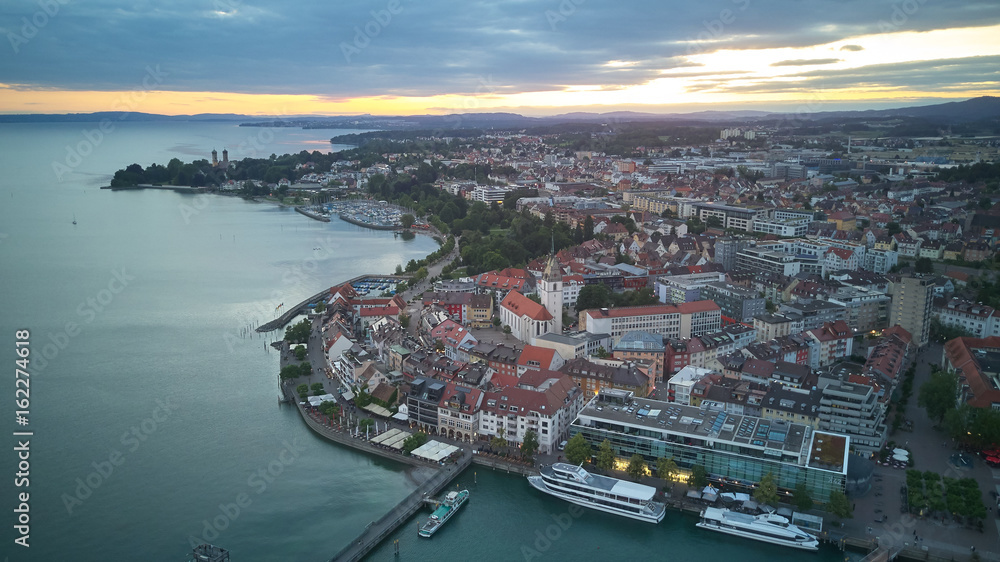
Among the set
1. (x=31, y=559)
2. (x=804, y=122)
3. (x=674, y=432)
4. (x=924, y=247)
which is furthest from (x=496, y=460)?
(x=804, y=122)

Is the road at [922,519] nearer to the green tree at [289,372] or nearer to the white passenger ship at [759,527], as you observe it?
the white passenger ship at [759,527]

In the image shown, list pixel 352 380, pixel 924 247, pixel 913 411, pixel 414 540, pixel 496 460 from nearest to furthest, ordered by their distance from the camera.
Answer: pixel 414 540, pixel 496 460, pixel 913 411, pixel 352 380, pixel 924 247

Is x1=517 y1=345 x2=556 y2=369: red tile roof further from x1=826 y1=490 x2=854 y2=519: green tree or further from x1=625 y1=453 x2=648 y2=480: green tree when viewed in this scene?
x1=826 y1=490 x2=854 y2=519: green tree

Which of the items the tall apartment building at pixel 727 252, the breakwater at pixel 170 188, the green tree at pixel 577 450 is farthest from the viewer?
the breakwater at pixel 170 188

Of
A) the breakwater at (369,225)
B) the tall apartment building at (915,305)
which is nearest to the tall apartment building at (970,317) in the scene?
the tall apartment building at (915,305)

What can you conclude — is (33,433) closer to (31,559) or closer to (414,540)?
(31,559)

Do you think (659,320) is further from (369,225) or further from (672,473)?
(369,225)

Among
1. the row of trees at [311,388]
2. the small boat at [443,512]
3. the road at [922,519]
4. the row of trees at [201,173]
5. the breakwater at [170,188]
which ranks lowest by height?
the small boat at [443,512]
